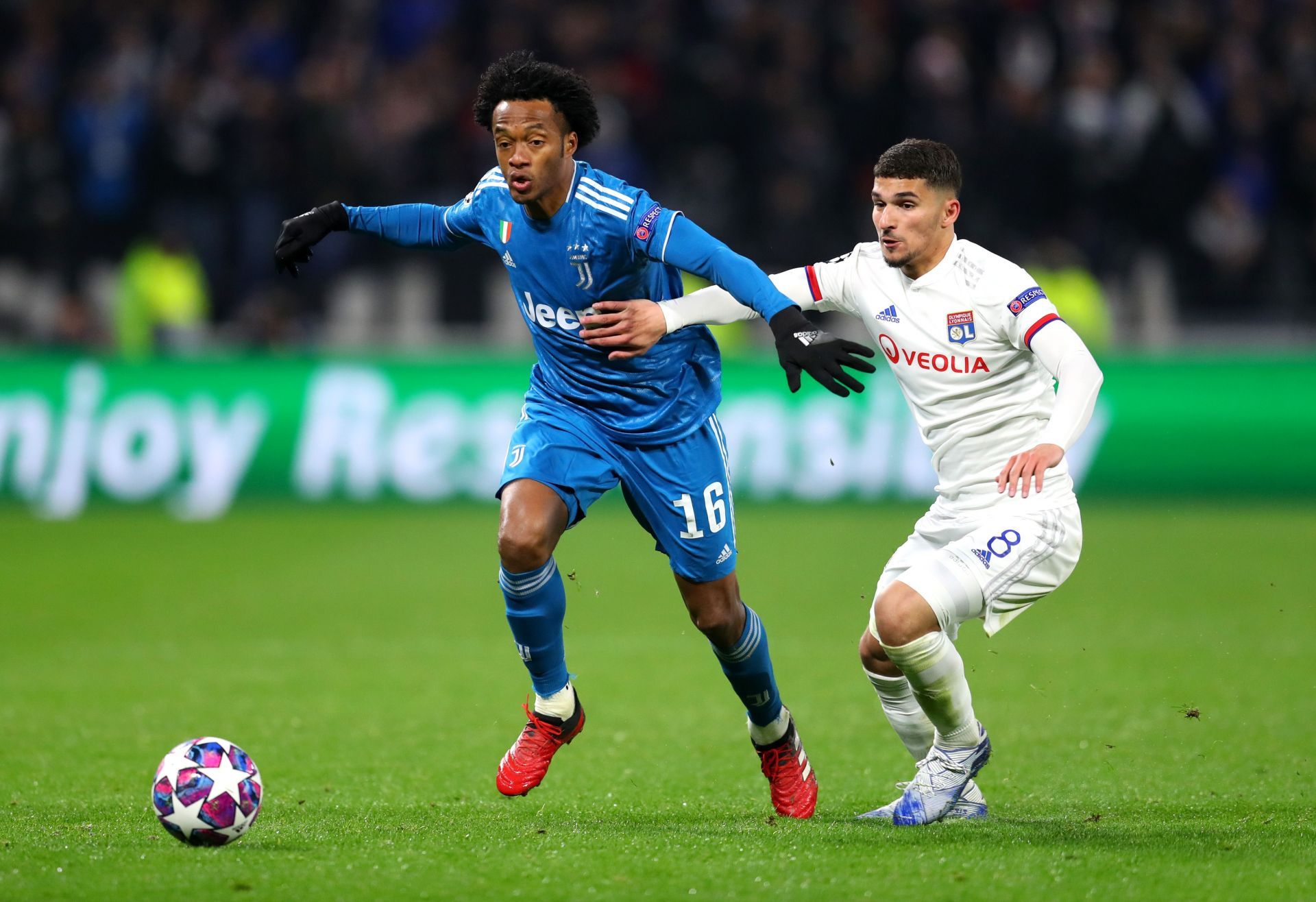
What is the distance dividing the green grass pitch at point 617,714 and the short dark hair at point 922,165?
2107 millimetres

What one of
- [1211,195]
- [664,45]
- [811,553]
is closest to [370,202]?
[664,45]

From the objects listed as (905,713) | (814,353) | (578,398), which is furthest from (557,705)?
(814,353)

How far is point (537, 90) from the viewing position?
5.52m

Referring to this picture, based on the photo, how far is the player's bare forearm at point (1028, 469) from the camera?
4.89 meters

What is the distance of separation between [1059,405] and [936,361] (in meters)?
0.51

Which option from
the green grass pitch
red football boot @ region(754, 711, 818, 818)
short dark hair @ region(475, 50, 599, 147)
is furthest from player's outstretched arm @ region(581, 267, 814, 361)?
the green grass pitch

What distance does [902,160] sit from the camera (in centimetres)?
540

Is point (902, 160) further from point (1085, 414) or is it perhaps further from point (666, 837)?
point (666, 837)

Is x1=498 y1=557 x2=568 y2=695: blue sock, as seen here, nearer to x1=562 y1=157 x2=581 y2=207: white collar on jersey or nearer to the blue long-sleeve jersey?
the blue long-sleeve jersey

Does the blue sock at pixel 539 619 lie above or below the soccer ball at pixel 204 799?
above

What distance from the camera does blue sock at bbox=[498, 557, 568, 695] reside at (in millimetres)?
5578

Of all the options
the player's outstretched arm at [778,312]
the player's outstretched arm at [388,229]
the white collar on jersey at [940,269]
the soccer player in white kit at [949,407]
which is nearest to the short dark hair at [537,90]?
the player's outstretched arm at [388,229]

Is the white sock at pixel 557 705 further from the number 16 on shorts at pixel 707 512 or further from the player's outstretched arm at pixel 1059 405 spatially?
the player's outstretched arm at pixel 1059 405

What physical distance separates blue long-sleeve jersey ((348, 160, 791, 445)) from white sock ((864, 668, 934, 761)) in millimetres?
1125
